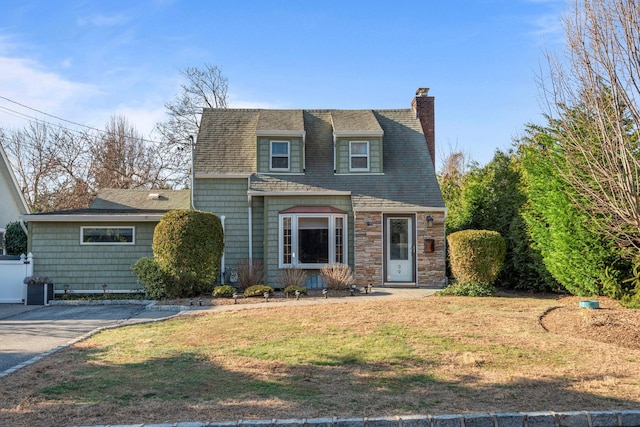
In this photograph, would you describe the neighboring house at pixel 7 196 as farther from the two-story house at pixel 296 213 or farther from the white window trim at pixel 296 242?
the white window trim at pixel 296 242

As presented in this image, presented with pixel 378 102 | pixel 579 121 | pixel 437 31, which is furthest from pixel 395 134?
pixel 579 121

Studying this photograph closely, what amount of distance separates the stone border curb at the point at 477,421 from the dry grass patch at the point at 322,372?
23 centimetres

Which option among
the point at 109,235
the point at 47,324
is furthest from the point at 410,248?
the point at 47,324

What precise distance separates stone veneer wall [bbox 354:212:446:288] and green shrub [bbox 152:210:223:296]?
14.7 feet

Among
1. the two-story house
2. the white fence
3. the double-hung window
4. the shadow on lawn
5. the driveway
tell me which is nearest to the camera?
the shadow on lawn

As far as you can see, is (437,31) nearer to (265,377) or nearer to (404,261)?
(404,261)

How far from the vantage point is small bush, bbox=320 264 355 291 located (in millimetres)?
14930

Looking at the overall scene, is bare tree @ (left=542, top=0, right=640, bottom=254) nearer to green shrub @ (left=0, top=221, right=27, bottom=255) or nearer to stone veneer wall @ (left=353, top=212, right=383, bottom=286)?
stone veneer wall @ (left=353, top=212, right=383, bottom=286)

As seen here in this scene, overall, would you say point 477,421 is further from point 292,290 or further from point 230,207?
point 230,207

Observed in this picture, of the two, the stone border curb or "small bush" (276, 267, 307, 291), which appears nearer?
the stone border curb

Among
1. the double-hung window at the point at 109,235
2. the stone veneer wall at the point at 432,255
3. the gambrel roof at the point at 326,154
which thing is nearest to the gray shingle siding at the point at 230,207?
the gambrel roof at the point at 326,154

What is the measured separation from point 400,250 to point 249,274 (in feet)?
15.7

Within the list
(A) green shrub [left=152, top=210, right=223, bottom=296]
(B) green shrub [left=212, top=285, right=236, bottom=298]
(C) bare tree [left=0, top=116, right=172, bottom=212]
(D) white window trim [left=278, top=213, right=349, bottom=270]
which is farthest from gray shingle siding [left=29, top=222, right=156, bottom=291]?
(C) bare tree [left=0, top=116, right=172, bottom=212]

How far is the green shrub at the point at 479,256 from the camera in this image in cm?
1427
